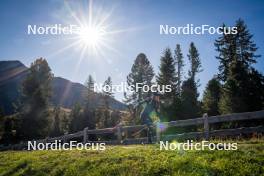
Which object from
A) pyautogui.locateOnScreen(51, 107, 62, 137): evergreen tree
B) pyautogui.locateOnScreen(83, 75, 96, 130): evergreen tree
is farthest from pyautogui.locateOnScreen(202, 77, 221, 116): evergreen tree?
pyautogui.locateOnScreen(51, 107, 62, 137): evergreen tree

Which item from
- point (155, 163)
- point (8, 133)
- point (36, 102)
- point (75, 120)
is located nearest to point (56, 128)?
point (75, 120)

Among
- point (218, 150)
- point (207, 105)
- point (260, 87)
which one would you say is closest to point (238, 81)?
point (260, 87)

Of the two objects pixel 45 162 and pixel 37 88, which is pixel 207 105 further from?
pixel 45 162

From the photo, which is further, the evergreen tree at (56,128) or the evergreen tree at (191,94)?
the evergreen tree at (56,128)

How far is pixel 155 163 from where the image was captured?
34.2 ft

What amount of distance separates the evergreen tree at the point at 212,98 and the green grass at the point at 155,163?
33884 millimetres

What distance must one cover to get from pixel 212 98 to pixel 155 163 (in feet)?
125

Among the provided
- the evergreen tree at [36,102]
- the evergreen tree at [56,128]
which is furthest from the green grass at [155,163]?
the evergreen tree at [56,128]

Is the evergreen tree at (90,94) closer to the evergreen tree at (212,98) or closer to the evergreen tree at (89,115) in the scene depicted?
the evergreen tree at (89,115)

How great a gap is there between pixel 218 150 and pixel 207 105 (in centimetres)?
3620

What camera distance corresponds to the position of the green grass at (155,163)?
8875 mm

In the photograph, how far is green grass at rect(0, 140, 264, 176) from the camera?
8.88 metres

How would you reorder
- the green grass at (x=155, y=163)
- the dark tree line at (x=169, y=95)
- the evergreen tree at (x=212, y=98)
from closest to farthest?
the green grass at (x=155, y=163), the dark tree line at (x=169, y=95), the evergreen tree at (x=212, y=98)

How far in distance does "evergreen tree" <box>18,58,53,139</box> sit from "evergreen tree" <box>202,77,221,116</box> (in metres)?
24.4
